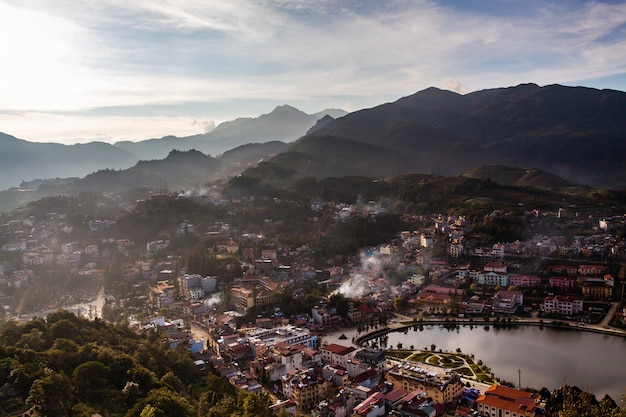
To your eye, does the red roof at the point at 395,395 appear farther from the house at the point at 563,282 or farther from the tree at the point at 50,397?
the house at the point at 563,282

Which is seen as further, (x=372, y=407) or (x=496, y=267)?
(x=496, y=267)

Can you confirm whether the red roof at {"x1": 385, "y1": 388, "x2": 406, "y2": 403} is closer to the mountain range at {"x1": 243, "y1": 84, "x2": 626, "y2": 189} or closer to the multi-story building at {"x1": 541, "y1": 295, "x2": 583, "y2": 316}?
the multi-story building at {"x1": 541, "y1": 295, "x2": 583, "y2": 316}

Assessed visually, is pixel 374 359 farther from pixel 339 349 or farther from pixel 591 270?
pixel 591 270

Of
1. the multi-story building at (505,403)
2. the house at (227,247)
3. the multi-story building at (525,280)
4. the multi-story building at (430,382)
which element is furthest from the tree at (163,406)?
the house at (227,247)

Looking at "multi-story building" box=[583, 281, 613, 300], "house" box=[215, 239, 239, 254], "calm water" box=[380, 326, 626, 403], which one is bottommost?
"calm water" box=[380, 326, 626, 403]

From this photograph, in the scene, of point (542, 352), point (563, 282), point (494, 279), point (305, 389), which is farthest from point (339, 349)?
point (563, 282)

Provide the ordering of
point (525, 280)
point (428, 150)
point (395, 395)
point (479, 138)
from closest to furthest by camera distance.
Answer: point (395, 395)
point (525, 280)
point (428, 150)
point (479, 138)

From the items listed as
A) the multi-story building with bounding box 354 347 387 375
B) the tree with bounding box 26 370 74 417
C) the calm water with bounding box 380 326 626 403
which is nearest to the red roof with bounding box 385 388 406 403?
the multi-story building with bounding box 354 347 387 375
